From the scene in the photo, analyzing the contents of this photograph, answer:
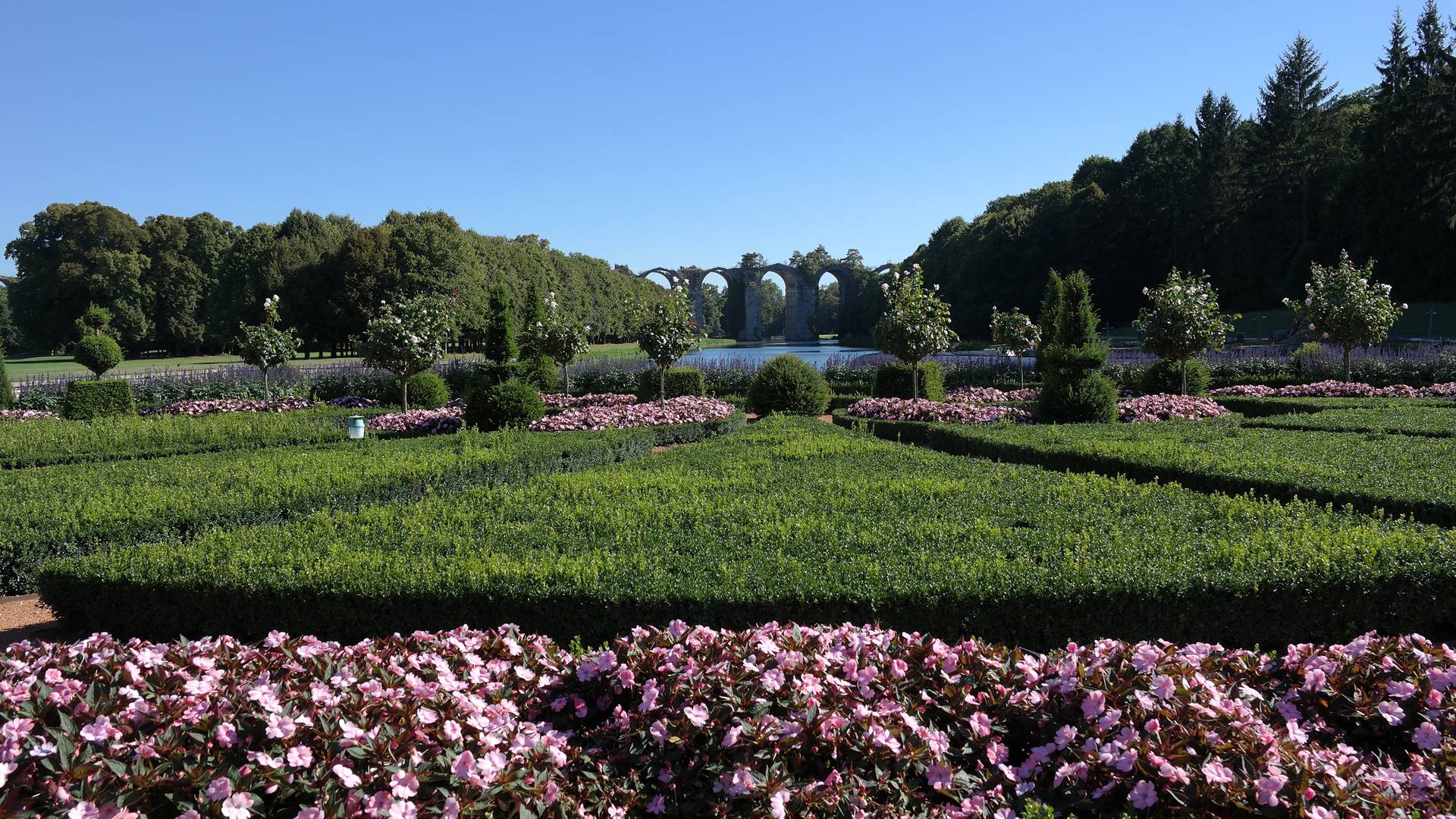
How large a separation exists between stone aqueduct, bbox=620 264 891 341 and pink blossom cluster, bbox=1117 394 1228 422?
66.3 m

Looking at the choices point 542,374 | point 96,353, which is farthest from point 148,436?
point 96,353

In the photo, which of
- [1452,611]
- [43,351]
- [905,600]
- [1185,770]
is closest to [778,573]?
[905,600]

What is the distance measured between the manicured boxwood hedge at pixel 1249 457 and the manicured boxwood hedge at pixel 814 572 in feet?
2.45

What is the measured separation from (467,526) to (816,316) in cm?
9256

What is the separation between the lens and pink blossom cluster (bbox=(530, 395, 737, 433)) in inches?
526

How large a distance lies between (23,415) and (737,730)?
63.1 feet

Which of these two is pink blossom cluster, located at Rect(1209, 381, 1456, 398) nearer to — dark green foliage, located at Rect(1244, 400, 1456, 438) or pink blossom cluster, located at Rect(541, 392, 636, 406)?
dark green foliage, located at Rect(1244, 400, 1456, 438)

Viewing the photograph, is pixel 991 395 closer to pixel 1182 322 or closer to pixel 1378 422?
pixel 1182 322

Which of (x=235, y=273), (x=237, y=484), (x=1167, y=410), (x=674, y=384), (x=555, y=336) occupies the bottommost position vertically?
(x=1167, y=410)

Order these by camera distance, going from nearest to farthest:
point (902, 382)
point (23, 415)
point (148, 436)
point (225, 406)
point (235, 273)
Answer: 1. point (148, 436)
2. point (23, 415)
3. point (902, 382)
4. point (225, 406)
5. point (235, 273)

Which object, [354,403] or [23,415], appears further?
[354,403]

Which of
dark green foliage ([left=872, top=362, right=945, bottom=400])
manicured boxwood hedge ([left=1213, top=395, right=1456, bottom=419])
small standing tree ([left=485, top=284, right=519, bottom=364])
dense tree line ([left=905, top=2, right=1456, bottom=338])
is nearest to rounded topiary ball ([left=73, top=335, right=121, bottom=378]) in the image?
small standing tree ([left=485, top=284, right=519, bottom=364])

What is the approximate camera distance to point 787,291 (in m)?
86.6

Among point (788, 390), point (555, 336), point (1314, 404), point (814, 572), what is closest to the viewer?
point (814, 572)
